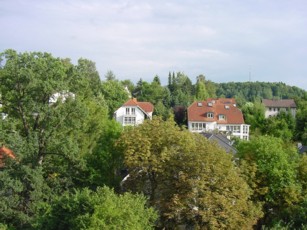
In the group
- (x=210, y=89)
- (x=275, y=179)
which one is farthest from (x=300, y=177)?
(x=210, y=89)

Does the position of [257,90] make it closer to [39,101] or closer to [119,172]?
[119,172]

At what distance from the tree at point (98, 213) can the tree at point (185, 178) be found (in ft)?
8.70

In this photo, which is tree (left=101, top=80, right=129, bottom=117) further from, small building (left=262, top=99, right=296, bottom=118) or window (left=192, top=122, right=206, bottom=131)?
small building (left=262, top=99, right=296, bottom=118)

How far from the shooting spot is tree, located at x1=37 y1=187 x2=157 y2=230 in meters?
15.1

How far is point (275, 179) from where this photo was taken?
78.7ft

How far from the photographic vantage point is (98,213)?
15.2m

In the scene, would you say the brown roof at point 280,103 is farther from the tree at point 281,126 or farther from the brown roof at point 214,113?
the tree at point 281,126

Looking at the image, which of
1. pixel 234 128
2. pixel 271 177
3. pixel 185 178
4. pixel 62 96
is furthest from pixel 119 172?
pixel 234 128

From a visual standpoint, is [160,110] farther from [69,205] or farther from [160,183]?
[69,205]

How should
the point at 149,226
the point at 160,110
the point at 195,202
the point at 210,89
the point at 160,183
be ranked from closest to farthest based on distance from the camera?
the point at 149,226 → the point at 195,202 → the point at 160,183 → the point at 160,110 → the point at 210,89

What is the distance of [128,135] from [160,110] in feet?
157

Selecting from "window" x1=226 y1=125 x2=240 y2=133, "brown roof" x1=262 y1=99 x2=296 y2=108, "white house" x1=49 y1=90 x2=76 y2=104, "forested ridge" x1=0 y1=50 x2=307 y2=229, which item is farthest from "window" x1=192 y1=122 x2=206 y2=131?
"white house" x1=49 y1=90 x2=76 y2=104

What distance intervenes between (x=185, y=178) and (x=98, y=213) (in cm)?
595

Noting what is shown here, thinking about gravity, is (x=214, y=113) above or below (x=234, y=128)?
above
